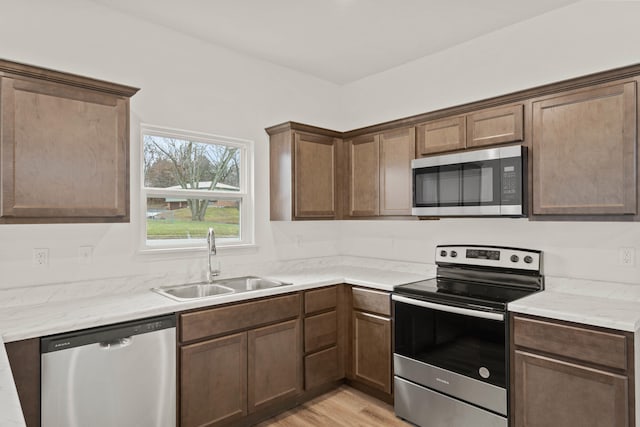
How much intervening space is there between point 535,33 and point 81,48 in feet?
9.95

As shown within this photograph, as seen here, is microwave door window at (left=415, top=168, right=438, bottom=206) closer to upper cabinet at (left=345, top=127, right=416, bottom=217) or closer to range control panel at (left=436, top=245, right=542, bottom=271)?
upper cabinet at (left=345, top=127, right=416, bottom=217)

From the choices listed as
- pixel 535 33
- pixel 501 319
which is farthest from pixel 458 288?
pixel 535 33

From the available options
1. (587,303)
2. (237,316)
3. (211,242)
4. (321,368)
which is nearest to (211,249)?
(211,242)

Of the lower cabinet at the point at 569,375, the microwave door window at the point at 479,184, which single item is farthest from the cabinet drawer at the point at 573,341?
the microwave door window at the point at 479,184

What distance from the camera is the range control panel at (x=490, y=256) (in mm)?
2691

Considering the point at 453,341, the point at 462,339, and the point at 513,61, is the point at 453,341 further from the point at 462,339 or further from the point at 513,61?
the point at 513,61

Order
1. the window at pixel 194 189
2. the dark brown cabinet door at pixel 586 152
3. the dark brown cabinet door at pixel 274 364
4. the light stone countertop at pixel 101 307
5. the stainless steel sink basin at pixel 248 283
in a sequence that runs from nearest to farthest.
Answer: the light stone countertop at pixel 101 307 → the dark brown cabinet door at pixel 586 152 → the dark brown cabinet door at pixel 274 364 → the window at pixel 194 189 → the stainless steel sink basin at pixel 248 283

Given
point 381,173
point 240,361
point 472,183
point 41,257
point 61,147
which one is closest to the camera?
point 61,147

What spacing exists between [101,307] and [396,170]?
7.46ft

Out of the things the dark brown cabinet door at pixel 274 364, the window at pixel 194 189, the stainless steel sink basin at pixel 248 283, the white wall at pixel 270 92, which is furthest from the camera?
the stainless steel sink basin at pixel 248 283

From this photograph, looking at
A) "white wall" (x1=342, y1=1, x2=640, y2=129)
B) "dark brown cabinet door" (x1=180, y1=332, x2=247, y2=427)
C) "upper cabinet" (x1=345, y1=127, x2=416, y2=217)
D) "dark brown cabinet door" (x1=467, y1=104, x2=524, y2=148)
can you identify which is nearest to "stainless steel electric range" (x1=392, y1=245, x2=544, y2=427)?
"upper cabinet" (x1=345, y1=127, x2=416, y2=217)

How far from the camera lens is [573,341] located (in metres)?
2.01

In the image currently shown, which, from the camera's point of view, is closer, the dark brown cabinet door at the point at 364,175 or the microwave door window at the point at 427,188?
the microwave door window at the point at 427,188

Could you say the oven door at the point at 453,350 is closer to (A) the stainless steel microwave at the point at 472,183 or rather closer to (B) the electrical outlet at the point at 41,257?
(A) the stainless steel microwave at the point at 472,183
